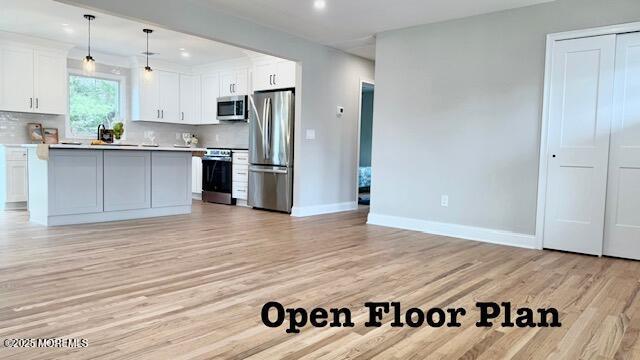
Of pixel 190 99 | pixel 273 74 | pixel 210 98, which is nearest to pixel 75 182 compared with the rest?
pixel 273 74

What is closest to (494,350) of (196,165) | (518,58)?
(518,58)

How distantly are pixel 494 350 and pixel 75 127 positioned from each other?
24.0 feet

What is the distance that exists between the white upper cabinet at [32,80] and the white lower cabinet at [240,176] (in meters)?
2.78

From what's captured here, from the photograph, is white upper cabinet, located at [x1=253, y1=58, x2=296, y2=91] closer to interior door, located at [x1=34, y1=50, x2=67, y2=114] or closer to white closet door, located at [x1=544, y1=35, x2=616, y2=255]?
interior door, located at [x1=34, y1=50, x2=67, y2=114]

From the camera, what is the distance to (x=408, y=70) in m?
5.16

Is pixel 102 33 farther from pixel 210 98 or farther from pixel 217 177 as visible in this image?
pixel 217 177

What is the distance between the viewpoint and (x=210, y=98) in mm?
7879

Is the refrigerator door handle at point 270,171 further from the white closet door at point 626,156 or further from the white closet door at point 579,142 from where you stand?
the white closet door at point 626,156

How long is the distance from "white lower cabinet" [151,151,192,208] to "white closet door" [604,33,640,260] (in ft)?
16.3

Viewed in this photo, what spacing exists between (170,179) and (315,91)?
92.5 inches

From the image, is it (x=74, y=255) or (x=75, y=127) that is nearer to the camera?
(x=74, y=255)

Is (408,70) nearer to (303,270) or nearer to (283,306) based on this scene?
(303,270)

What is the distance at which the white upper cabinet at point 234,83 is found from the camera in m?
7.21

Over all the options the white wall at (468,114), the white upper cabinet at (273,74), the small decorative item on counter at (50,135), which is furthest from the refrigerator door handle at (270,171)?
the small decorative item on counter at (50,135)
